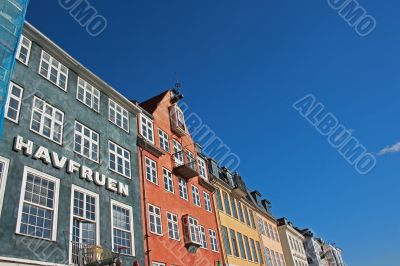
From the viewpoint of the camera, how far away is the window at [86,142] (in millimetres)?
17870

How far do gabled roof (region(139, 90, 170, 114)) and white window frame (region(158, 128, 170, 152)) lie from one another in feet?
6.45

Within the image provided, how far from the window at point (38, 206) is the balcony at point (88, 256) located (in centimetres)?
131

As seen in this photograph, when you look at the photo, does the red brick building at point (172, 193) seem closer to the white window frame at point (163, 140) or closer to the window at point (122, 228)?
the white window frame at point (163, 140)

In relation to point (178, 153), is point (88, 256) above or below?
below

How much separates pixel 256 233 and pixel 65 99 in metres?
27.9

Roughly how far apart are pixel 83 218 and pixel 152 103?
15242 mm

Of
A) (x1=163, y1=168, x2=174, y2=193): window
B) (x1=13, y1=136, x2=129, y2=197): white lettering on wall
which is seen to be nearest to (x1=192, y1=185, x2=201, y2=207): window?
(x1=163, y1=168, x2=174, y2=193): window

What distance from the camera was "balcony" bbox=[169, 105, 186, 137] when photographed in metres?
29.3

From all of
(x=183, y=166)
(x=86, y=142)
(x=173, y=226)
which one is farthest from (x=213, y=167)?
(x=86, y=142)

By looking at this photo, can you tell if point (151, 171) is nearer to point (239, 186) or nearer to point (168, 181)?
point (168, 181)

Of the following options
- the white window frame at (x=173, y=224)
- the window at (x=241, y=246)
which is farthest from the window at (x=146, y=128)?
the window at (x=241, y=246)

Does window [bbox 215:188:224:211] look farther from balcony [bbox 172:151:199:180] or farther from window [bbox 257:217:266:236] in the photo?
window [bbox 257:217:266:236]

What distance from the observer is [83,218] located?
52.8ft

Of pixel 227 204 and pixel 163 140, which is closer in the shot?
pixel 163 140
